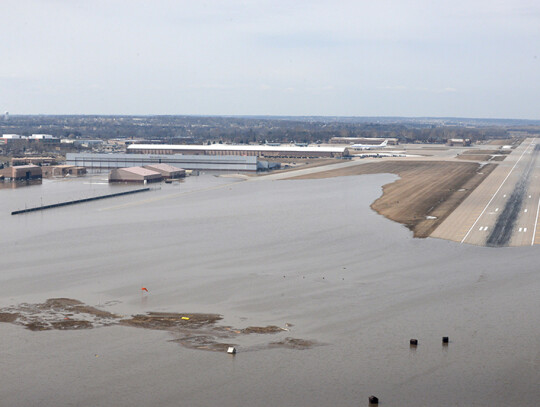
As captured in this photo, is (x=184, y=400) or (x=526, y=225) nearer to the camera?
(x=184, y=400)

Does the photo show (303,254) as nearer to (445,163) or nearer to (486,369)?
(486,369)

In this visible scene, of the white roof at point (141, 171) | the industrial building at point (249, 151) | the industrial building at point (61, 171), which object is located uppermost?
the industrial building at point (249, 151)

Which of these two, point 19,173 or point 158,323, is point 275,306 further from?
point 19,173

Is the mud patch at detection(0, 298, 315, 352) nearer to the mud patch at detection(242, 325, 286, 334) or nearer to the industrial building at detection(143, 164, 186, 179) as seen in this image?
the mud patch at detection(242, 325, 286, 334)

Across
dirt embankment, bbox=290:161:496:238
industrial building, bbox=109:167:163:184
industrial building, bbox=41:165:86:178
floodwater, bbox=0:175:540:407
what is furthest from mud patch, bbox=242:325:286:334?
industrial building, bbox=41:165:86:178

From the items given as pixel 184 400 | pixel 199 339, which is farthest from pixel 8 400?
pixel 199 339

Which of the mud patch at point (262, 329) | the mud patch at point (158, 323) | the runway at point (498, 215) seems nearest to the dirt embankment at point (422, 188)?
the runway at point (498, 215)

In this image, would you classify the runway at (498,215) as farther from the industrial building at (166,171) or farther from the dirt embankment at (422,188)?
the industrial building at (166,171)
